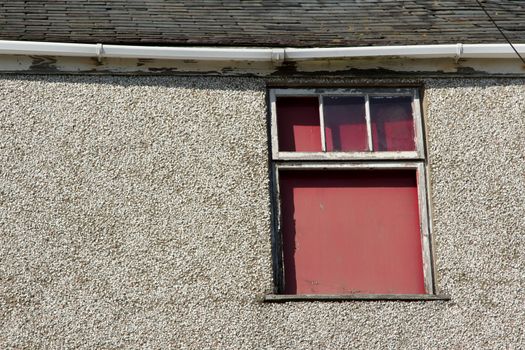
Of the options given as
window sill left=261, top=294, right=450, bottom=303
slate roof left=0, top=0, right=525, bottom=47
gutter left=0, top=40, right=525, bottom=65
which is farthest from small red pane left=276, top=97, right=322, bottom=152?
window sill left=261, top=294, right=450, bottom=303

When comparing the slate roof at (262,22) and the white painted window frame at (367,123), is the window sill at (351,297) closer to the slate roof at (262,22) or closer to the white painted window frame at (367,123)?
the white painted window frame at (367,123)

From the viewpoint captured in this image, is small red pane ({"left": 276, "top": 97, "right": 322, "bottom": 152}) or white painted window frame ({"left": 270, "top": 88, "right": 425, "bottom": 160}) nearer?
white painted window frame ({"left": 270, "top": 88, "right": 425, "bottom": 160})

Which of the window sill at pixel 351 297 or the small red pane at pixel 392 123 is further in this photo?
the small red pane at pixel 392 123

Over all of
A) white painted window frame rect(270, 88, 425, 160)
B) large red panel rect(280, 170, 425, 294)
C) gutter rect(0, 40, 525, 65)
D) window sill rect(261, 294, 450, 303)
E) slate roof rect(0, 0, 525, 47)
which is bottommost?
window sill rect(261, 294, 450, 303)

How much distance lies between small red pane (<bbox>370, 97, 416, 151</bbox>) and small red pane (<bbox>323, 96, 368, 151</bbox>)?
9cm

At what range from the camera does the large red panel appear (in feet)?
30.1

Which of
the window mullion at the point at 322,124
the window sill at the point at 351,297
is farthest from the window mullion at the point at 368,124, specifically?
the window sill at the point at 351,297

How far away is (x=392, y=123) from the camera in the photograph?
9656 mm

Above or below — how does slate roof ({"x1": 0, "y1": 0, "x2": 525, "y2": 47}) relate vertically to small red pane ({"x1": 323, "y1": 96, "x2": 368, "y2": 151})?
above

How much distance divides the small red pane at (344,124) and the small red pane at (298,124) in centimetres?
8

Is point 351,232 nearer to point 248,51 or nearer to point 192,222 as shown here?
point 192,222

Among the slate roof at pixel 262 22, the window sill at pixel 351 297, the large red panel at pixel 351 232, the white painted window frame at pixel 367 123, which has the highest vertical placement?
the slate roof at pixel 262 22

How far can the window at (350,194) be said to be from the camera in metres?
9.20

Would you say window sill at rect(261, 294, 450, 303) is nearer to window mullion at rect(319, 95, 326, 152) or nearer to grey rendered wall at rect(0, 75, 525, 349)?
grey rendered wall at rect(0, 75, 525, 349)
